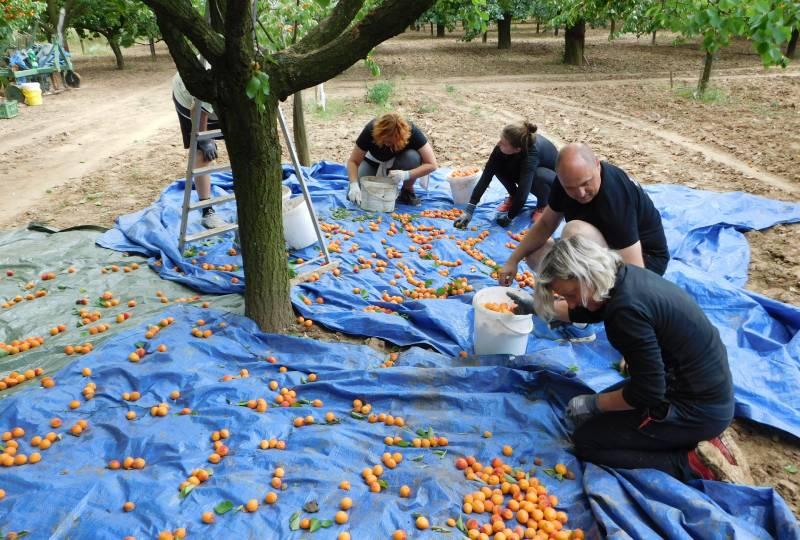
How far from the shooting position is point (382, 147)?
6281mm

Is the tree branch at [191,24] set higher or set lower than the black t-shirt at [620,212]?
higher

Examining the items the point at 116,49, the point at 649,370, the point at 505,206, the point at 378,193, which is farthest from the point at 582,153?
the point at 116,49

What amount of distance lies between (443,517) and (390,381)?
102 centimetres

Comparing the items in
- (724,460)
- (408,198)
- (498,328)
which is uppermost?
(408,198)

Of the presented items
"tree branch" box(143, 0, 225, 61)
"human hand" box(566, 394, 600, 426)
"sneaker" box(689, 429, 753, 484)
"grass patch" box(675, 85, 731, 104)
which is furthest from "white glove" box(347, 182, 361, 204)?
"grass patch" box(675, 85, 731, 104)

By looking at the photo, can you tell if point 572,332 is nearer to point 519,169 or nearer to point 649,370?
point 649,370

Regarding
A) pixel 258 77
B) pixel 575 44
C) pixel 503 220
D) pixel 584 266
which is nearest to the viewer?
pixel 584 266

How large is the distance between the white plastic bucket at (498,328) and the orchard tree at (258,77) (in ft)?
4.64

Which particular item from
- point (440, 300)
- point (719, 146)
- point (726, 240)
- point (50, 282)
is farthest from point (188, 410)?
point (719, 146)

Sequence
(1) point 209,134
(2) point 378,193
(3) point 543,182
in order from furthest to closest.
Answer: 1. (2) point 378,193
2. (3) point 543,182
3. (1) point 209,134

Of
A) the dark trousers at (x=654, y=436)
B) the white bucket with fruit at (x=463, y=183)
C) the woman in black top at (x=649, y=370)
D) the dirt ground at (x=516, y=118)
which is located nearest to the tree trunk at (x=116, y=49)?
the dirt ground at (x=516, y=118)

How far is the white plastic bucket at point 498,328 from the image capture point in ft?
11.8

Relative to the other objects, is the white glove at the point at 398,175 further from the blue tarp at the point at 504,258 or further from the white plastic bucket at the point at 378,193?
the blue tarp at the point at 504,258

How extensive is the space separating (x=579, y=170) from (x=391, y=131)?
9.85 feet
